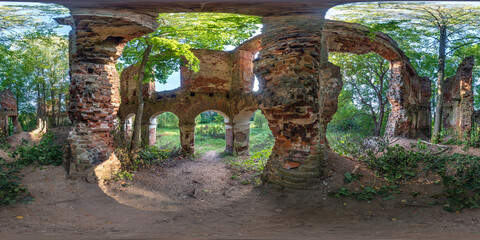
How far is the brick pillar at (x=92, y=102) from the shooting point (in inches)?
175

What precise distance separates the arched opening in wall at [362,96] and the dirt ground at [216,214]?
395 inches

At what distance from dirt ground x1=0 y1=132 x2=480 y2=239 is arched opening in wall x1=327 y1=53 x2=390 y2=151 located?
10.0 meters

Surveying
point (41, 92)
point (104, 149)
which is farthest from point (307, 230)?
point (41, 92)

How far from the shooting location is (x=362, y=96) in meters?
14.0

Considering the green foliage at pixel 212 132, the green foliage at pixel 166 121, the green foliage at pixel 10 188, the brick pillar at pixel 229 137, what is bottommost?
the green foliage at pixel 166 121

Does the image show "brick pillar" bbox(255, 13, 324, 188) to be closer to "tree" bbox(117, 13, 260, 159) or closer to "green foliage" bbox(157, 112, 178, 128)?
"tree" bbox(117, 13, 260, 159)

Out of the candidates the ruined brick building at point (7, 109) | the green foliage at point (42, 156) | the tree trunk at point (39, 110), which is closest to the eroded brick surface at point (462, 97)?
the green foliage at point (42, 156)

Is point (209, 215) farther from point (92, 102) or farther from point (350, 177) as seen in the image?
point (92, 102)

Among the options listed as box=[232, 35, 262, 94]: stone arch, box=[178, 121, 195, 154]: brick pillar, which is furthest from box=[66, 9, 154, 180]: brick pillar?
box=[232, 35, 262, 94]: stone arch

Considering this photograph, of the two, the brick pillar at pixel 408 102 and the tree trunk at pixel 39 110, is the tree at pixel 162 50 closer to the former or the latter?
the brick pillar at pixel 408 102

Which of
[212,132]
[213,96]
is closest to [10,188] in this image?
[213,96]

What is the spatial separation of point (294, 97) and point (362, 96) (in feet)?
42.3

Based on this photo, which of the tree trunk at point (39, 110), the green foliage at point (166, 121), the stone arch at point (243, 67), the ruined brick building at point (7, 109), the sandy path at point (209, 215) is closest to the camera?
the sandy path at point (209, 215)

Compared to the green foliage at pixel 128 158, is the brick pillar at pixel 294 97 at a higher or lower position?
higher
